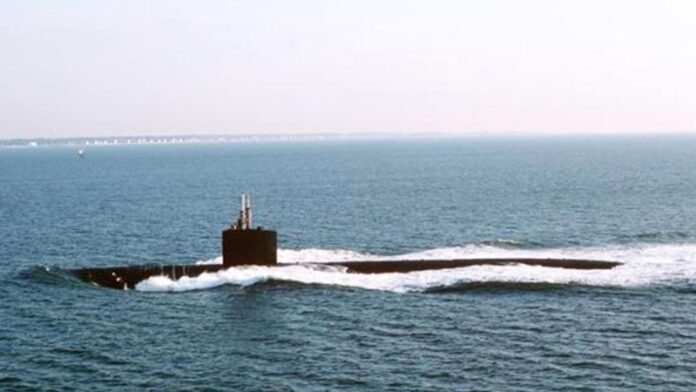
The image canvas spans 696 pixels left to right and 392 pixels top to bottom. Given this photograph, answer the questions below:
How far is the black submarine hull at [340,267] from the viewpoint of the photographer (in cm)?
5997

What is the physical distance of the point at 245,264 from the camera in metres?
61.1

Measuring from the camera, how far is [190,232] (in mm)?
92875

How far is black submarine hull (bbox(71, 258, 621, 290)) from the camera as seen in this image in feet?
197

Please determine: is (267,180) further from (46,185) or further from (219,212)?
(219,212)

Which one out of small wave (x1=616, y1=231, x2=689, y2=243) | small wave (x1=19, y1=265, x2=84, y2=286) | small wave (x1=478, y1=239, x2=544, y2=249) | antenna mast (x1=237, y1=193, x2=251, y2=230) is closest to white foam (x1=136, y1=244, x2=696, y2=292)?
antenna mast (x1=237, y1=193, x2=251, y2=230)

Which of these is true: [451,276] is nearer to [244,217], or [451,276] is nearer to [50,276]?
[244,217]

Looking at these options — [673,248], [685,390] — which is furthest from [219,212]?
[685,390]

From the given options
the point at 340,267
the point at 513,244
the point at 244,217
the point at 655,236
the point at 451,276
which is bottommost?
the point at 513,244

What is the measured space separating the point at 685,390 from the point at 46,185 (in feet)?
503

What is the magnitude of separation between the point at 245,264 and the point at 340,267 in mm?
6236

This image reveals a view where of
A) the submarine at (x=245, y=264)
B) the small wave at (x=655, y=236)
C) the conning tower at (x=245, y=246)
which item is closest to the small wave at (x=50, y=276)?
the submarine at (x=245, y=264)

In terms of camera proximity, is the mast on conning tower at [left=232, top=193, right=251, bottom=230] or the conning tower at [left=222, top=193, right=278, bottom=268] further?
the mast on conning tower at [left=232, top=193, right=251, bottom=230]

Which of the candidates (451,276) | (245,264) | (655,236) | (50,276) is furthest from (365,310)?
(655,236)

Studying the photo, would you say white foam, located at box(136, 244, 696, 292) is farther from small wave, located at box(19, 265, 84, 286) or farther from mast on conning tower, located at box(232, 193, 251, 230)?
small wave, located at box(19, 265, 84, 286)
